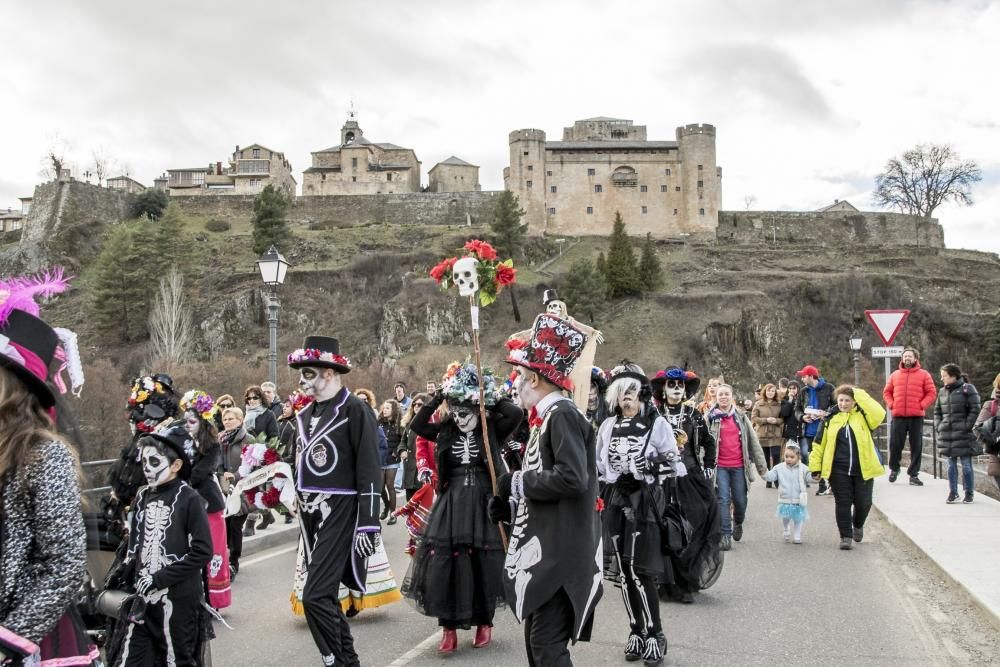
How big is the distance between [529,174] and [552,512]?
314 ft

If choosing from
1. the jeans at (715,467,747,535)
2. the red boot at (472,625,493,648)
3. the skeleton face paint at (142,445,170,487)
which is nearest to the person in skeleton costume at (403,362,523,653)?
the red boot at (472,625,493,648)

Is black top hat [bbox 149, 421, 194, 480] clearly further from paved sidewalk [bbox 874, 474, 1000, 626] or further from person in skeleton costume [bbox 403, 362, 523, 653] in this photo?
paved sidewalk [bbox 874, 474, 1000, 626]

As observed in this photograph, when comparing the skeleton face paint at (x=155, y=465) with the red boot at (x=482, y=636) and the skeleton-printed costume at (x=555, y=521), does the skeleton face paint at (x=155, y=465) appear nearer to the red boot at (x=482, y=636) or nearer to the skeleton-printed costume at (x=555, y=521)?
the skeleton-printed costume at (x=555, y=521)

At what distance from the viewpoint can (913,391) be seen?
14812 mm

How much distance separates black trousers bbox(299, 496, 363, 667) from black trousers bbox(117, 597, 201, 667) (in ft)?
2.31

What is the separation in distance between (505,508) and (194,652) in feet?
Result: 6.49

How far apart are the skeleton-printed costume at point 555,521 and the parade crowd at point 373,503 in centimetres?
1

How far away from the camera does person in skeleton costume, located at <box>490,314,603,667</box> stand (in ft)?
14.4

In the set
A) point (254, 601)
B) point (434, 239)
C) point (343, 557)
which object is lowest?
point (254, 601)

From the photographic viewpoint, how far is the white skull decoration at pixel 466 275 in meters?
6.57

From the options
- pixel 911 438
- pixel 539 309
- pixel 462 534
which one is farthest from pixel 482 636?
pixel 539 309

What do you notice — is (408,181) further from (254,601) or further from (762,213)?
(254,601)

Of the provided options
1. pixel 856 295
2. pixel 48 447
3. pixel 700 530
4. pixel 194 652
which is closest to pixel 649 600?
pixel 700 530

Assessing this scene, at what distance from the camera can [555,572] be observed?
4383 mm
